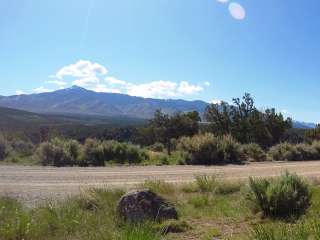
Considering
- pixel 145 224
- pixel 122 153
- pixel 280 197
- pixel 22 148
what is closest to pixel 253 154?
pixel 122 153

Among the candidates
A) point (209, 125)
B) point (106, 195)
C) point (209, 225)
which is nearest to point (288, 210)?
point (209, 225)

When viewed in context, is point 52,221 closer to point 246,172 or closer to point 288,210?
point 288,210

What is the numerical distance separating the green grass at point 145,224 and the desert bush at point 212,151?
14.3 m

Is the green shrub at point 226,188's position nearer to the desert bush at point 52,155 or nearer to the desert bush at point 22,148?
the desert bush at point 52,155

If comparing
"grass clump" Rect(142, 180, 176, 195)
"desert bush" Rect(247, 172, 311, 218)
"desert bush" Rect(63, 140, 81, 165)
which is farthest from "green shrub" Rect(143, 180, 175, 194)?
"desert bush" Rect(63, 140, 81, 165)

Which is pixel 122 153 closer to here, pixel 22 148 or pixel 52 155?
pixel 52 155

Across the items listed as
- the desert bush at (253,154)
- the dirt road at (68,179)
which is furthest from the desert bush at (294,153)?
the dirt road at (68,179)

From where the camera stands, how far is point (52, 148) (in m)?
26.3

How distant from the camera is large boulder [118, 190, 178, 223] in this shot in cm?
945

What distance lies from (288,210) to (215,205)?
220 cm

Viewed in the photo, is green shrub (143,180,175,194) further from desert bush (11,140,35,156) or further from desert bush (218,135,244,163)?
desert bush (11,140,35,156)

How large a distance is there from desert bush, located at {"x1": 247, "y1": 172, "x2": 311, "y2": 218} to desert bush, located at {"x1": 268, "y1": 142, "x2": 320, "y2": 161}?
20.5 m

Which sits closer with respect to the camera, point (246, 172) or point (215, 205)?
point (215, 205)

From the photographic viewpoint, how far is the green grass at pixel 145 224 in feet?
24.3
